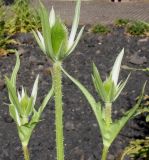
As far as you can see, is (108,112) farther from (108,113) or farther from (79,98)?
(79,98)

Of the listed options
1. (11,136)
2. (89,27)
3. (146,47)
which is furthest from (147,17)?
(11,136)

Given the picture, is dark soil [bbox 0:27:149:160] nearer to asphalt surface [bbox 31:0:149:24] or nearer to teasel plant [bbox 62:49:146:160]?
asphalt surface [bbox 31:0:149:24]

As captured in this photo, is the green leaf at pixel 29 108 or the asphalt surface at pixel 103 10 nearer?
the green leaf at pixel 29 108

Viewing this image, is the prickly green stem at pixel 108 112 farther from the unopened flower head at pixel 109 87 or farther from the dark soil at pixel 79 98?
the dark soil at pixel 79 98

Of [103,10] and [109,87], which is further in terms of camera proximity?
[103,10]

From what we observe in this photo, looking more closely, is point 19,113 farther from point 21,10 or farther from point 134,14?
point 134,14

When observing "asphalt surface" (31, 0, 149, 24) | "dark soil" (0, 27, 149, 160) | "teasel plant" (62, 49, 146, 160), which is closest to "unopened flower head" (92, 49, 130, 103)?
"teasel plant" (62, 49, 146, 160)

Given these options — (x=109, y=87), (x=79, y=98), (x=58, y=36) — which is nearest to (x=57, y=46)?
(x=58, y=36)

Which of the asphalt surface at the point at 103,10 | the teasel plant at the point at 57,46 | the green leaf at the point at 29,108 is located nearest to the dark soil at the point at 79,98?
the asphalt surface at the point at 103,10
